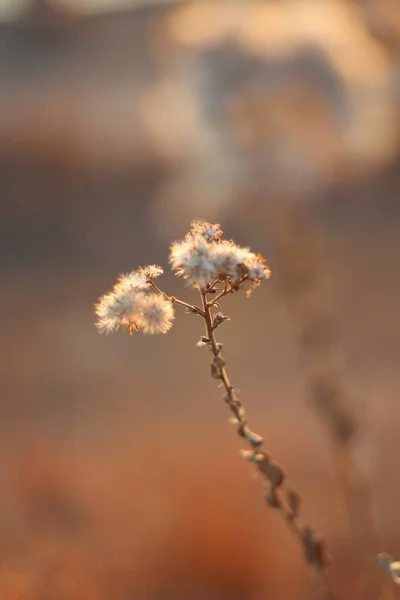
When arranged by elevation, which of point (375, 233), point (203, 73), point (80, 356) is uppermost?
point (203, 73)

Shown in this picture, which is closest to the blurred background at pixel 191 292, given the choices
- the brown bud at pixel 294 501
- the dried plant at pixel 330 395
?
the dried plant at pixel 330 395

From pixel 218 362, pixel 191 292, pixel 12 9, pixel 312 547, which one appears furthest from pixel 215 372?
pixel 12 9

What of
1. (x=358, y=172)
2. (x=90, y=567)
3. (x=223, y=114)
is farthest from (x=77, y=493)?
(x=358, y=172)

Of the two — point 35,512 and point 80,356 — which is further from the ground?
point 80,356

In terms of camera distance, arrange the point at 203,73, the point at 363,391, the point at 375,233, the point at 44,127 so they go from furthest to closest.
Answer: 1. the point at 44,127
2. the point at 375,233
3. the point at 203,73
4. the point at 363,391

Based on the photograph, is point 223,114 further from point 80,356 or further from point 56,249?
point 56,249

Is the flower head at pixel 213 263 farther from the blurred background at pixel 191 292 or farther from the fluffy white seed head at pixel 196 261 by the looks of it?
the blurred background at pixel 191 292

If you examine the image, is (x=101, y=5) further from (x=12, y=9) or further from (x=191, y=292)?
(x=191, y=292)
